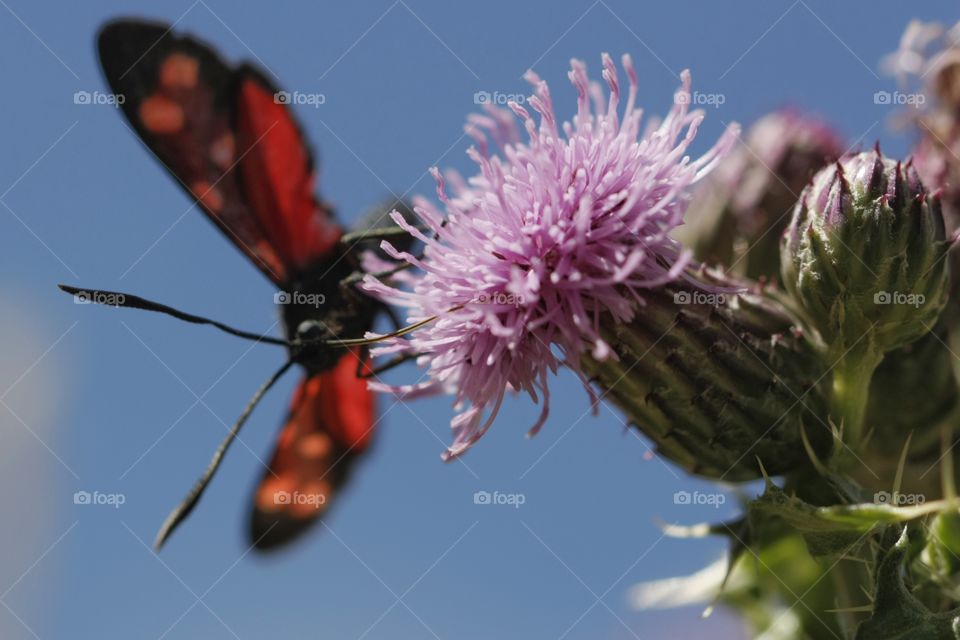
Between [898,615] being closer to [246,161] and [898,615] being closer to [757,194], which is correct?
[757,194]

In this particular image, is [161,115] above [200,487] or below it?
above

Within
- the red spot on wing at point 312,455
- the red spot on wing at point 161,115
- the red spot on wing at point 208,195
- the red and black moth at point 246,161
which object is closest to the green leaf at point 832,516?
the red and black moth at point 246,161

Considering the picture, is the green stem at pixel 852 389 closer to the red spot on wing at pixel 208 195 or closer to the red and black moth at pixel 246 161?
the red and black moth at pixel 246 161

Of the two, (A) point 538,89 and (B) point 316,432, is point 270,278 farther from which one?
(A) point 538,89

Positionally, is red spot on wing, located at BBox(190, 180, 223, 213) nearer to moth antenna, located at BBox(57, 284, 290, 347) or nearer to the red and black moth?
the red and black moth

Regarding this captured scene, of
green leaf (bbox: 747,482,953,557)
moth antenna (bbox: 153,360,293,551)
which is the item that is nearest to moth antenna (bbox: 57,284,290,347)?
moth antenna (bbox: 153,360,293,551)

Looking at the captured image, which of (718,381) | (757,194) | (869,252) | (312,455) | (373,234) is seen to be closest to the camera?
(869,252)

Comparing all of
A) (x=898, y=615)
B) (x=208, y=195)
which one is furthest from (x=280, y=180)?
(x=898, y=615)

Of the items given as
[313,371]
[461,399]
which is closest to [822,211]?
[461,399]
